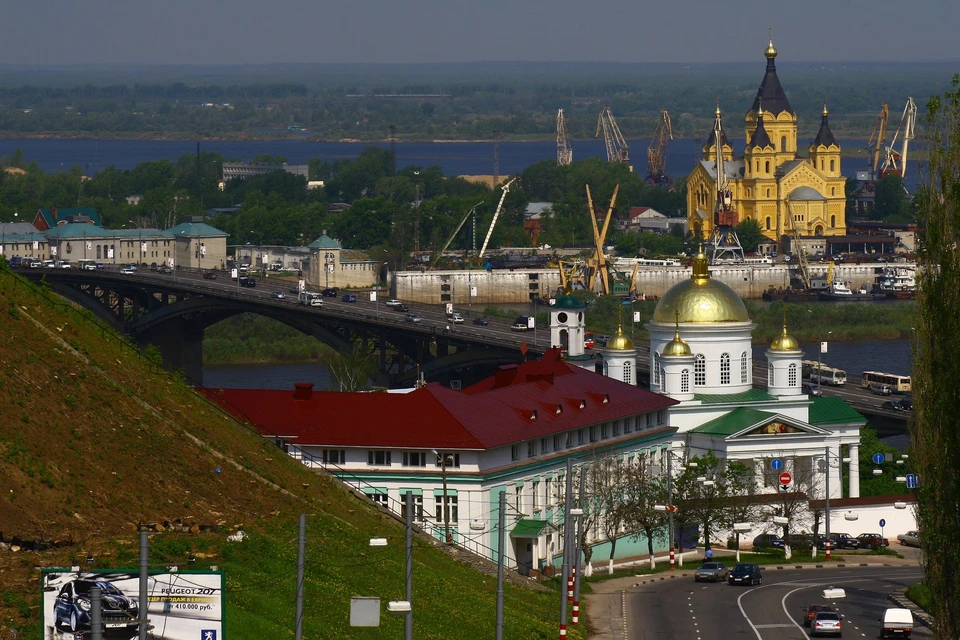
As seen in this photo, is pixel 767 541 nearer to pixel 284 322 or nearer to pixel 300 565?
pixel 300 565

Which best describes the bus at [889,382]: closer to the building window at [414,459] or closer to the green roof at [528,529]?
the green roof at [528,529]

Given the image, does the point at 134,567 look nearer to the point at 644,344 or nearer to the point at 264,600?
the point at 264,600

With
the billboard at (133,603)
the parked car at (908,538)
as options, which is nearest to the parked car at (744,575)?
the parked car at (908,538)

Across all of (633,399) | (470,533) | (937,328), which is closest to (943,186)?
(937,328)

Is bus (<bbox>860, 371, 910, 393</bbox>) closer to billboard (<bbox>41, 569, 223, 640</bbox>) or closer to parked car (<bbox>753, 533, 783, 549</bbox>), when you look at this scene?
parked car (<bbox>753, 533, 783, 549</bbox>)

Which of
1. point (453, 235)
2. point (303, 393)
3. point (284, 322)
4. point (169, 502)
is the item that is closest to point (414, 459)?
point (303, 393)

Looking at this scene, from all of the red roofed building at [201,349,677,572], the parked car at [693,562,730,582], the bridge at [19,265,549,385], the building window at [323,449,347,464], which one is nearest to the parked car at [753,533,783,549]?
the red roofed building at [201,349,677,572]

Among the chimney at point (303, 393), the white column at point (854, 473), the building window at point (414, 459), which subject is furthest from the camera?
the white column at point (854, 473)
